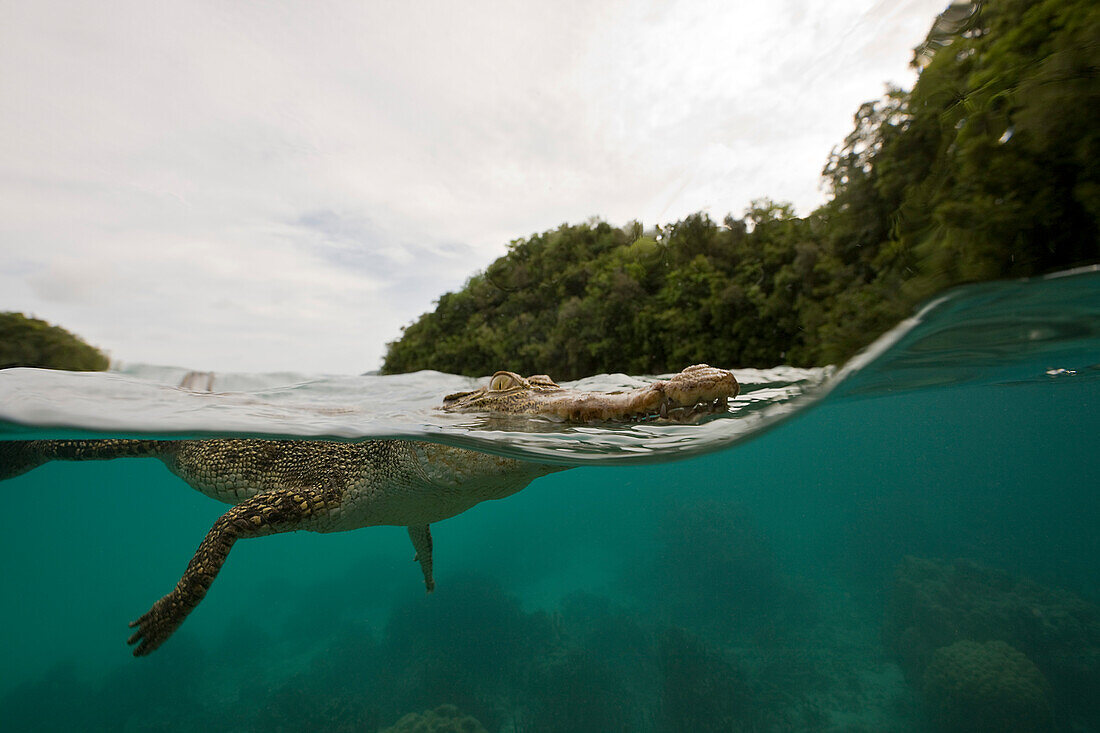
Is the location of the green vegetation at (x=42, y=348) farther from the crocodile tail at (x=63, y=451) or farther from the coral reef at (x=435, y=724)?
the coral reef at (x=435, y=724)

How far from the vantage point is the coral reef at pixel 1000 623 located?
308 inches

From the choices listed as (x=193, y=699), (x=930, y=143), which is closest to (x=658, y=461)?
(x=930, y=143)

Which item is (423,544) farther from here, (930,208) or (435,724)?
(930,208)

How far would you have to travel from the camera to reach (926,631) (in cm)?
900

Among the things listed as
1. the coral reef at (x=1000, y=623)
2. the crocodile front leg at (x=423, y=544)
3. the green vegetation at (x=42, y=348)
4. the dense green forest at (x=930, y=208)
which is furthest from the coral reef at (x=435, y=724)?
the coral reef at (x=1000, y=623)

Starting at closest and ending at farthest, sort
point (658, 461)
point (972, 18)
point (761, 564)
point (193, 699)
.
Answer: point (972, 18), point (658, 461), point (193, 699), point (761, 564)

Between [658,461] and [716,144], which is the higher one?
[716,144]

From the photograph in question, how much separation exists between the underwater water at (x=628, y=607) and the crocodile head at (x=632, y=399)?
0.70 feet

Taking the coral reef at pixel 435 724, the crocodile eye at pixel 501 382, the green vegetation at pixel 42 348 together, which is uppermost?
the green vegetation at pixel 42 348

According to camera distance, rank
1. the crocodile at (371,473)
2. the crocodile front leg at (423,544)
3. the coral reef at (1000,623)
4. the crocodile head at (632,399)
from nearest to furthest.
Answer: the crocodile head at (632,399)
the crocodile at (371,473)
the crocodile front leg at (423,544)
the coral reef at (1000,623)

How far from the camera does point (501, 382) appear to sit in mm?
3789

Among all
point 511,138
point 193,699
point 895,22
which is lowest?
point 193,699

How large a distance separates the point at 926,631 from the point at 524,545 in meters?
12.2

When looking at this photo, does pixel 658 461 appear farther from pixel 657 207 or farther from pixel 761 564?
pixel 761 564
